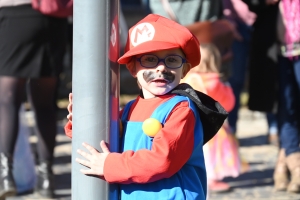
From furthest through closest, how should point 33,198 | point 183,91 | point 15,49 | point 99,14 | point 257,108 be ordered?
1. point 257,108
2. point 33,198
3. point 15,49
4. point 183,91
5. point 99,14

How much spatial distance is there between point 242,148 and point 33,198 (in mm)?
2661

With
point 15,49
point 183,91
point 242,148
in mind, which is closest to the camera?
point 183,91

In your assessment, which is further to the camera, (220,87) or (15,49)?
(220,87)

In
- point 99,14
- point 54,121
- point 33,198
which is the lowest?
point 33,198

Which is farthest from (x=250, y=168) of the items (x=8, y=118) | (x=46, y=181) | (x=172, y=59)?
(x=172, y=59)

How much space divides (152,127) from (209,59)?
282cm

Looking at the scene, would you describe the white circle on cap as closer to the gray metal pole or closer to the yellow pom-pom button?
the gray metal pole

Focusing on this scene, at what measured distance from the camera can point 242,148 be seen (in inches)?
298

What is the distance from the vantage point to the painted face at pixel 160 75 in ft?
9.56

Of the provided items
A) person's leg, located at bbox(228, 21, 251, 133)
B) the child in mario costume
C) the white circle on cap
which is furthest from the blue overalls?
person's leg, located at bbox(228, 21, 251, 133)

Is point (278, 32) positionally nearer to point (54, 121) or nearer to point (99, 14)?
point (54, 121)

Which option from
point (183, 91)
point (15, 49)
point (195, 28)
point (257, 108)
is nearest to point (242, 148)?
point (257, 108)

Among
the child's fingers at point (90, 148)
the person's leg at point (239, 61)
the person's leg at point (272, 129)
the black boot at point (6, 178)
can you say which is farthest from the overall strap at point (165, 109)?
the person's leg at point (272, 129)

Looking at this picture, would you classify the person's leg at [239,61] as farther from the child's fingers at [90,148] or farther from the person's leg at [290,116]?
the child's fingers at [90,148]
